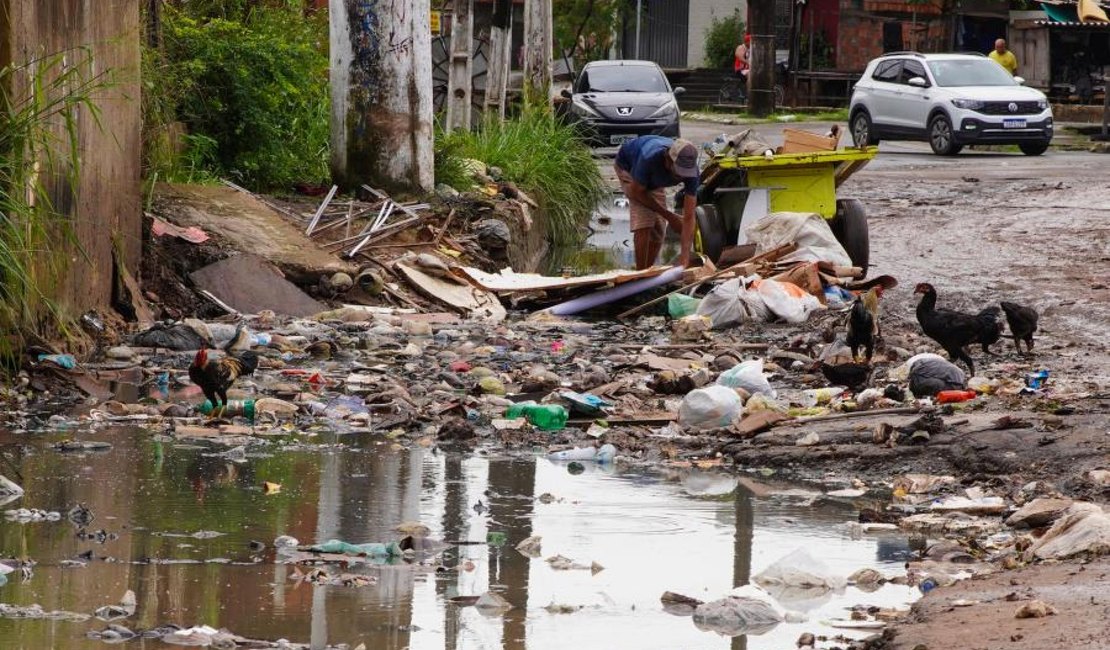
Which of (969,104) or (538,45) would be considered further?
(969,104)

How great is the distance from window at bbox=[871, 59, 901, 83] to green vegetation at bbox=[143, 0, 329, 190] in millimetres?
16151

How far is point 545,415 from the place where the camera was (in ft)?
26.2

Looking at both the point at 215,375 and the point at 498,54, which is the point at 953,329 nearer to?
the point at 215,375

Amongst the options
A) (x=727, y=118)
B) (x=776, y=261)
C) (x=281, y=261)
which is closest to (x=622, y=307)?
(x=776, y=261)

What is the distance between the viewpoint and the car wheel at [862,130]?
29594 millimetres

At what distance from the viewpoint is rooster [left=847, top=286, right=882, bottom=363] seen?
931 centimetres

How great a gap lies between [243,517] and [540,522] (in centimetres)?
109

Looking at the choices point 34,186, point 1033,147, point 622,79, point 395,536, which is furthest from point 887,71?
point 395,536

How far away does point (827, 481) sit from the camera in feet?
22.7

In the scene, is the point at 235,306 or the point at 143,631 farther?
the point at 235,306

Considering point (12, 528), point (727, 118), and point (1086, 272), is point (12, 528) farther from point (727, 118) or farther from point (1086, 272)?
point (727, 118)

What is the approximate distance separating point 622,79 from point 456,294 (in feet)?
54.3

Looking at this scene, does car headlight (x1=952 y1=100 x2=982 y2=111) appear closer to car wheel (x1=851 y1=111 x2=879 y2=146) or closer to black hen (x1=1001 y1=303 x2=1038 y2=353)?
car wheel (x1=851 y1=111 x2=879 y2=146)

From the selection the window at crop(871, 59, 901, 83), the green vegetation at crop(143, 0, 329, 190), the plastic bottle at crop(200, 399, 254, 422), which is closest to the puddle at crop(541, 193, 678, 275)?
the green vegetation at crop(143, 0, 329, 190)
